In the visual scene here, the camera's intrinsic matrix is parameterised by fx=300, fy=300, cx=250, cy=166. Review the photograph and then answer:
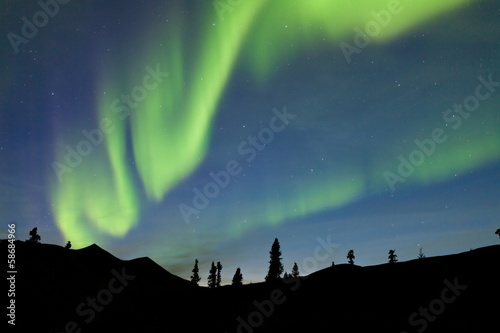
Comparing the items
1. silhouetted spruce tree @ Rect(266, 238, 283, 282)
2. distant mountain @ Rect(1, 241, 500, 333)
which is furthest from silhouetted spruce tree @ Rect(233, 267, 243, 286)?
distant mountain @ Rect(1, 241, 500, 333)

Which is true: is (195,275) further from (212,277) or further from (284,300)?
(284,300)

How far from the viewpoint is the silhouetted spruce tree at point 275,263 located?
7431 cm

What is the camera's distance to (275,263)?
75.5 m

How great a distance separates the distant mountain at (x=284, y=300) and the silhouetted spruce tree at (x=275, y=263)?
30982mm

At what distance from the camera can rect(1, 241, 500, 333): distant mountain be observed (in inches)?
925

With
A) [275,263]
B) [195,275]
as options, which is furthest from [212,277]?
[275,263]

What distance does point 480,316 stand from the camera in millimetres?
21406

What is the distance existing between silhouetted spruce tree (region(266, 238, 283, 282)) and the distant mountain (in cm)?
3098

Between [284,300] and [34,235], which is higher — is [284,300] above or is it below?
below

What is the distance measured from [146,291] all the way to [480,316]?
42.8 meters

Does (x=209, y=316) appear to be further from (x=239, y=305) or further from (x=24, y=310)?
(x=24, y=310)

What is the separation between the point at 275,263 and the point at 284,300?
4107 cm

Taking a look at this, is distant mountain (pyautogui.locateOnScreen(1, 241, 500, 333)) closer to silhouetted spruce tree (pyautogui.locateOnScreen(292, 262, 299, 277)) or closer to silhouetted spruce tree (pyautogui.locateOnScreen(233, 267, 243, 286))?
silhouetted spruce tree (pyautogui.locateOnScreen(233, 267, 243, 286))

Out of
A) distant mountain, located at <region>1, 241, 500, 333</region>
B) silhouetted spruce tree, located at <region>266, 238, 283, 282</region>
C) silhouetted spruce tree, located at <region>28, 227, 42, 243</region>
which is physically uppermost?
silhouetted spruce tree, located at <region>28, 227, 42, 243</region>
